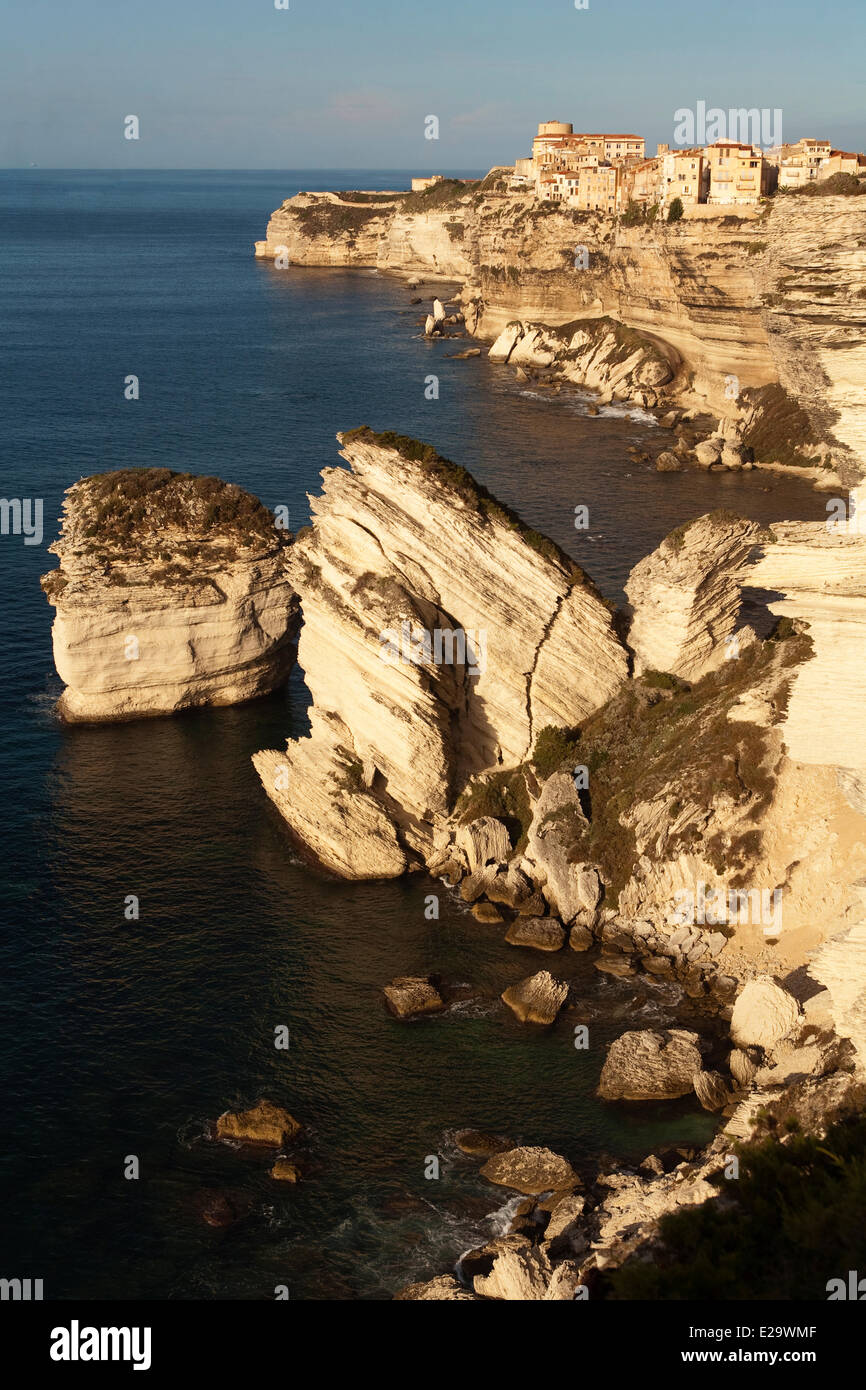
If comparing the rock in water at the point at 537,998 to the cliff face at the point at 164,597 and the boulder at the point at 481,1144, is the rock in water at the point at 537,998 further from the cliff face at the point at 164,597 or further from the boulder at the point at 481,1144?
the cliff face at the point at 164,597

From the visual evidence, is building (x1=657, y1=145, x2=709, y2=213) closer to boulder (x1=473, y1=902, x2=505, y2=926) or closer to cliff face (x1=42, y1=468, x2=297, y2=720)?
cliff face (x1=42, y1=468, x2=297, y2=720)

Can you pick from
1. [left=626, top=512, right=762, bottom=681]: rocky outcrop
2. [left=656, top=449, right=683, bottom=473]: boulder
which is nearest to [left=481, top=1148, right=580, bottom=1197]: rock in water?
[left=626, top=512, right=762, bottom=681]: rocky outcrop

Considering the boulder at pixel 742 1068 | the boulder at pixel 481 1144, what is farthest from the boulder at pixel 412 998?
the boulder at pixel 742 1068

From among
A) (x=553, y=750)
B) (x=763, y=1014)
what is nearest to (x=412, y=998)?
(x=763, y=1014)

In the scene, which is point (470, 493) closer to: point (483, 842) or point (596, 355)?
point (483, 842)

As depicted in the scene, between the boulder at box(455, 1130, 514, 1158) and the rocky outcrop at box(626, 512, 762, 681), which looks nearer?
the boulder at box(455, 1130, 514, 1158)
